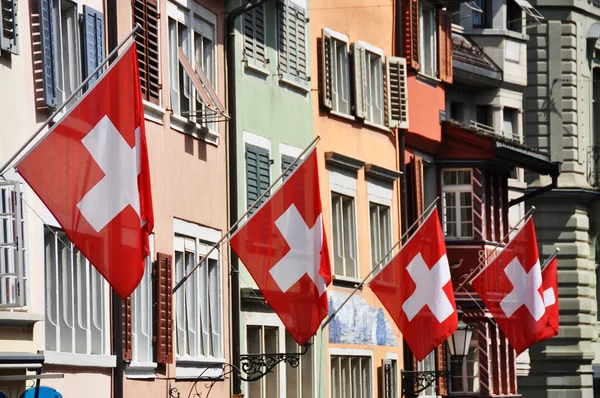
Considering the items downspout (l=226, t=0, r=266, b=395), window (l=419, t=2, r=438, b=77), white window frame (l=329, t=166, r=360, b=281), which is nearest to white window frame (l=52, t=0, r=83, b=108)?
downspout (l=226, t=0, r=266, b=395)

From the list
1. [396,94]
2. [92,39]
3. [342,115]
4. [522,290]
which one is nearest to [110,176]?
[92,39]

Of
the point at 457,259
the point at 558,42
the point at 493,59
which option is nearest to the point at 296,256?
the point at 457,259

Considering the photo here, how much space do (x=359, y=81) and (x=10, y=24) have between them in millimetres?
16751

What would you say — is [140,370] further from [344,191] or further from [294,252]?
[344,191]

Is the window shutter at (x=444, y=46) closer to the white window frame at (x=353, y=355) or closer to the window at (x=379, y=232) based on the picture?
the window at (x=379, y=232)

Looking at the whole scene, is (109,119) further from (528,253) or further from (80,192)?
(528,253)

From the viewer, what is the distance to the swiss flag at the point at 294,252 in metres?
26.7

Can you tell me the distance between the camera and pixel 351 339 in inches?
1490

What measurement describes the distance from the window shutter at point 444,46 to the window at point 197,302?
13764 mm

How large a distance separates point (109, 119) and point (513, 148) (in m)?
26.8

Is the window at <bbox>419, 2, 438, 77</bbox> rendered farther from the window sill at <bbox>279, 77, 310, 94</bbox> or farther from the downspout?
the downspout

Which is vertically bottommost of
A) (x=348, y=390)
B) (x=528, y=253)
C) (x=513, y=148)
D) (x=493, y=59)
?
(x=348, y=390)

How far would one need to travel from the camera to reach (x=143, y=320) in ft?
92.3

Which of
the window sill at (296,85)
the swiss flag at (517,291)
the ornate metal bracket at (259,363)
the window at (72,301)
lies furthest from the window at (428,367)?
the window at (72,301)
